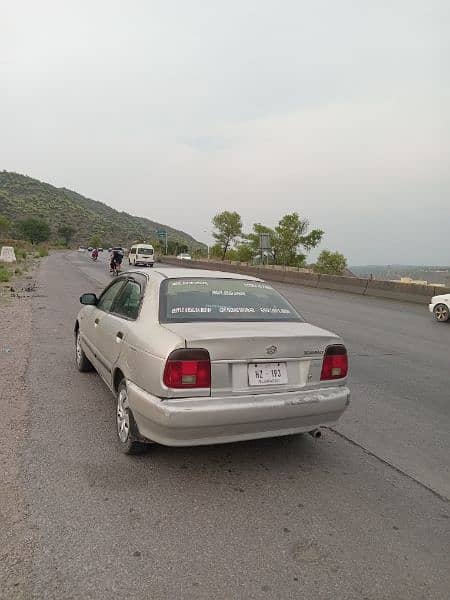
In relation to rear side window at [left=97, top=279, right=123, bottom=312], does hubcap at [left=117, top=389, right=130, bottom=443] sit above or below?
below

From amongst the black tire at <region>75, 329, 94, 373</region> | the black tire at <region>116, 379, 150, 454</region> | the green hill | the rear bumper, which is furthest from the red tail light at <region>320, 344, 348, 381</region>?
the green hill

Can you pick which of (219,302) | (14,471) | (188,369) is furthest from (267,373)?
(14,471)

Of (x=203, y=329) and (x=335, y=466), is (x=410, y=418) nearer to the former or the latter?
(x=335, y=466)

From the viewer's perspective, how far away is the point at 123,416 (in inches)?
151

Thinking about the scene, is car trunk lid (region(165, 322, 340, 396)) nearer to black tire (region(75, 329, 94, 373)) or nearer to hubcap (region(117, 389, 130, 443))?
hubcap (region(117, 389, 130, 443))

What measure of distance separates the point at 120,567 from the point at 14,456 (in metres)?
1.64

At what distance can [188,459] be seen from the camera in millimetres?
3721

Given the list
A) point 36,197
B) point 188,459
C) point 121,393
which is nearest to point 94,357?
point 121,393

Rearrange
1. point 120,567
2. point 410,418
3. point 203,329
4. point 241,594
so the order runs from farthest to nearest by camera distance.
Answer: point 410,418 < point 203,329 < point 120,567 < point 241,594

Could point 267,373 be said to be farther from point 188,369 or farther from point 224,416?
point 188,369

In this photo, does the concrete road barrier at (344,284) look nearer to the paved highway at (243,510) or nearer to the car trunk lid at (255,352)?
the paved highway at (243,510)

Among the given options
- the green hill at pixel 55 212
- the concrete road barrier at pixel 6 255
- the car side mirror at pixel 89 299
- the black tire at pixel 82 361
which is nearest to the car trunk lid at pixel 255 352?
the car side mirror at pixel 89 299

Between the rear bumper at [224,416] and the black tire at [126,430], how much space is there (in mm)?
136

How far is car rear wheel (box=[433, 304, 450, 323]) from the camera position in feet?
42.3
